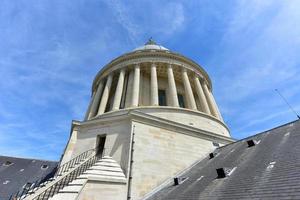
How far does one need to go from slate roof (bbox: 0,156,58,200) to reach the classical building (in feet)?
39.3

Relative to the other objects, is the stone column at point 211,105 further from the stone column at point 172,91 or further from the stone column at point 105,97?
the stone column at point 105,97

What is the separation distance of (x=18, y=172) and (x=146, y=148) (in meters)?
24.6

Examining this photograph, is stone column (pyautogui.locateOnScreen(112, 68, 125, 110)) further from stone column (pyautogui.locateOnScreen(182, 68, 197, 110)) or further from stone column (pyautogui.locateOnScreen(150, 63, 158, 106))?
stone column (pyautogui.locateOnScreen(182, 68, 197, 110))

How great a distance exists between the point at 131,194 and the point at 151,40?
27.0 metres

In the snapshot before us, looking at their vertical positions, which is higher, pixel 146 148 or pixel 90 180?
pixel 146 148

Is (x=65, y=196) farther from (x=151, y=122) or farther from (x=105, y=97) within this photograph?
(x=105, y=97)

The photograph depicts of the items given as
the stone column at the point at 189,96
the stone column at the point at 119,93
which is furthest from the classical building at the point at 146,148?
the stone column at the point at 189,96

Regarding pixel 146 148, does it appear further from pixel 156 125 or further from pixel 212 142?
pixel 212 142

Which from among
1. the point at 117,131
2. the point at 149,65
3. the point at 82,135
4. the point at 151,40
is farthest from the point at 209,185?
the point at 151,40

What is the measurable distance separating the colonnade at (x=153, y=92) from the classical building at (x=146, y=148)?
10cm

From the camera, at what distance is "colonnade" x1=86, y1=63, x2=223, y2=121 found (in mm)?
18467

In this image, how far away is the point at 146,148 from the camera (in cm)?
1195

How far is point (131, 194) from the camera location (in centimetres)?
988

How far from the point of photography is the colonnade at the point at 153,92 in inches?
727
